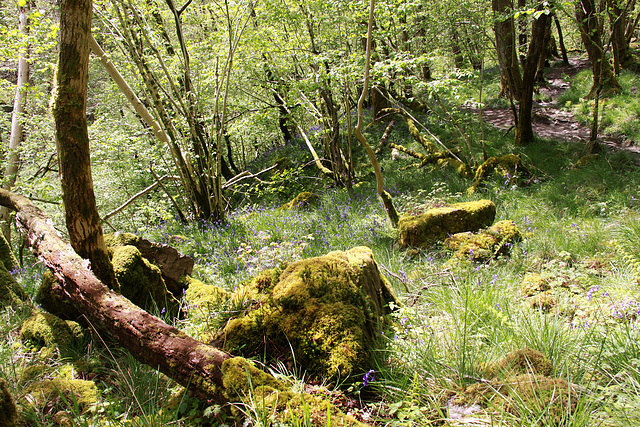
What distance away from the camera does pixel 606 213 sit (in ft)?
17.2

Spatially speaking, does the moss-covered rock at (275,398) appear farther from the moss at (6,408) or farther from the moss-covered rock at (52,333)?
the moss-covered rock at (52,333)

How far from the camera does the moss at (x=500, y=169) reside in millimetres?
7316

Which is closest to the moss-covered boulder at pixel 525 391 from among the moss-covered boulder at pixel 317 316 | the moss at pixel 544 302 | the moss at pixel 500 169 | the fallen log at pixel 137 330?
the moss-covered boulder at pixel 317 316

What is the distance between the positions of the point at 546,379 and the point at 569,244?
3250 mm

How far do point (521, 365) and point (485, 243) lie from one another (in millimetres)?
2648

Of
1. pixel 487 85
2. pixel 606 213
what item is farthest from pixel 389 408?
pixel 487 85

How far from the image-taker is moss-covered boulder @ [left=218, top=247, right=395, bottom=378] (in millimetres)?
2232

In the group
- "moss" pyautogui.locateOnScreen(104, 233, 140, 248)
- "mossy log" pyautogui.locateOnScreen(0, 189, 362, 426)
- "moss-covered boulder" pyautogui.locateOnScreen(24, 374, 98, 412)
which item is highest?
"moss" pyautogui.locateOnScreen(104, 233, 140, 248)

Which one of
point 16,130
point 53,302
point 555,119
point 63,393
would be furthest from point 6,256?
point 555,119

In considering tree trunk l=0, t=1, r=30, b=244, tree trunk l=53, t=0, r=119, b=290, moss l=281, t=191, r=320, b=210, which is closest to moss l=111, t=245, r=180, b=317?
tree trunk l=53, t=0, r=119, b=290

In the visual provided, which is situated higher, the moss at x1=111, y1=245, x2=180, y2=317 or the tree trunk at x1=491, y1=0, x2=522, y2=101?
the tree trunk at x1=491, y1=0, x2=522, y2=101

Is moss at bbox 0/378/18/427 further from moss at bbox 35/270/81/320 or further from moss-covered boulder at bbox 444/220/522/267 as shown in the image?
moss-covered boulder at bbox 444/220/522/267

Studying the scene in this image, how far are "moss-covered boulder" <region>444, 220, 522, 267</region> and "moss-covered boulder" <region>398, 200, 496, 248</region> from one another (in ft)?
0.96

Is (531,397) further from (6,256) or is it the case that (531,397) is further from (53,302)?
(6,256)
